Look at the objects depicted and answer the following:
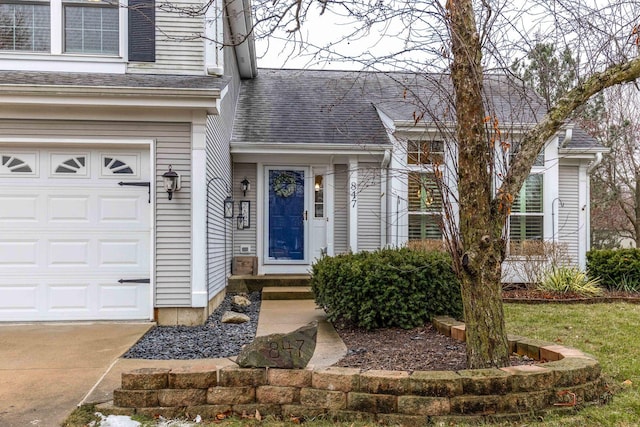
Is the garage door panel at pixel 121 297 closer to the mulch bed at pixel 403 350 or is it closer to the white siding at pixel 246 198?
the mulch bed at pixel 403 350

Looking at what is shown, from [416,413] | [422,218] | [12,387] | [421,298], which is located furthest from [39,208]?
[422,218]

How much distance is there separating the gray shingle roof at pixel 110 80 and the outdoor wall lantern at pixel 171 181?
Answer: 1.01 m

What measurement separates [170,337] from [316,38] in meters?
3.46

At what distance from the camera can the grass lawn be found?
288 cm

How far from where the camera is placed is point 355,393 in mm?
2955

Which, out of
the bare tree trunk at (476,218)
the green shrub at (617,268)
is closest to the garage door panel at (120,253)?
the bare tree trunk at (476,218)

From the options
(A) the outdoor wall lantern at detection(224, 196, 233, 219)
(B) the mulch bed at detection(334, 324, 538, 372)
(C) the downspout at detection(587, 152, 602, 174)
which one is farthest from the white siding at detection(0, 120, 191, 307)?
(C) the downspout at detection(587, 152, 602, 174)

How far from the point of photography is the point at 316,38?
4121mm

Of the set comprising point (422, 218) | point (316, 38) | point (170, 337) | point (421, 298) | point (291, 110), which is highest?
point (291, 110)

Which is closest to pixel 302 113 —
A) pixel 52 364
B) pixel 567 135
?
pixel 567 135

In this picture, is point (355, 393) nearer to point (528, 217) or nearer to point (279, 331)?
point (279, 331)

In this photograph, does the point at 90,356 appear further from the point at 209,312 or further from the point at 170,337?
the point at 209,312

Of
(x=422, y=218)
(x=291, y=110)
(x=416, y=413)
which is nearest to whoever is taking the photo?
(x=416, y=413)

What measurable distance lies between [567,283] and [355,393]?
6364 mm
